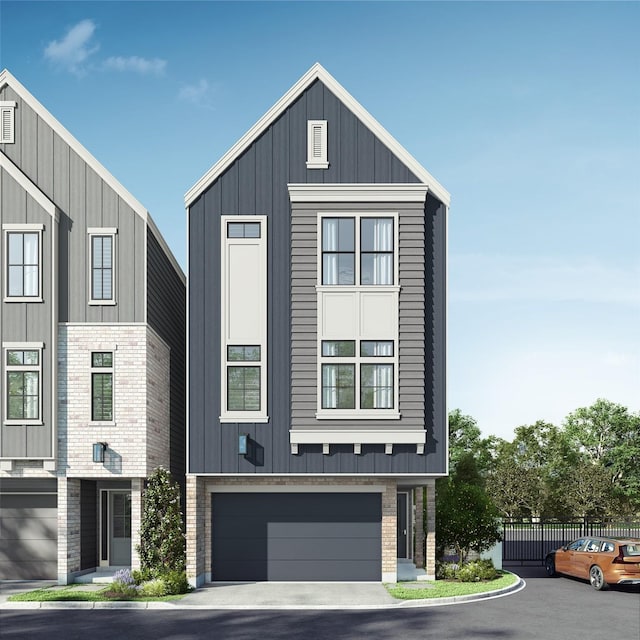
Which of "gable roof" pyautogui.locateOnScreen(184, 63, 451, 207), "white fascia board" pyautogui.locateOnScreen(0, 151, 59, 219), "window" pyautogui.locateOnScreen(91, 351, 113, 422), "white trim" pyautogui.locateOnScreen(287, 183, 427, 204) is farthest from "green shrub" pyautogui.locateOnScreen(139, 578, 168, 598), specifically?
"white trim" pyautogui.locateOnScreen(287, 183, 427, 204)

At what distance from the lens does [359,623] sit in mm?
18656

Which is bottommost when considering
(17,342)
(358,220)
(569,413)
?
(569,413)

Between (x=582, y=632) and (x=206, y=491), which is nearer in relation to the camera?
(x=582, y=632)

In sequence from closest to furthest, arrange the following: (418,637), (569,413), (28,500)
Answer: (418,637) < (28,500) < (569,413)

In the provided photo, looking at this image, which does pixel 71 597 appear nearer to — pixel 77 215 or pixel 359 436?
pixel 359 436

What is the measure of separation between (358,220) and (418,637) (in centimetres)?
1198

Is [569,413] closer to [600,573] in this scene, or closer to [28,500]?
[600,573]

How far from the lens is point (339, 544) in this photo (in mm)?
25031

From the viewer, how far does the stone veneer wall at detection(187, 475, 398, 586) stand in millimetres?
24094

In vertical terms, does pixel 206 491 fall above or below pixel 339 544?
above

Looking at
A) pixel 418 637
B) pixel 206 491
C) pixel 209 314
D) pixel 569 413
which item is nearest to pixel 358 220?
pixel 209 314

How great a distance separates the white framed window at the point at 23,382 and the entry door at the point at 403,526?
12.9 m

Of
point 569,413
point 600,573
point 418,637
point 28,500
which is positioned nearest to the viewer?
point 418,637

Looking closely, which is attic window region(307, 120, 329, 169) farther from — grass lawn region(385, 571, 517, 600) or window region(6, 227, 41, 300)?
grass lawn region(385, 571, 517, 600)
